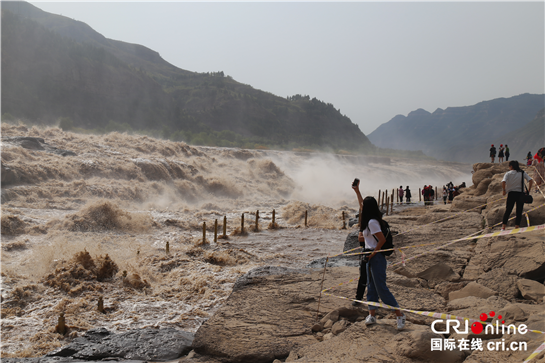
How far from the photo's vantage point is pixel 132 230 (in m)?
18.4

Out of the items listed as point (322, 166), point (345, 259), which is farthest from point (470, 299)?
point (322, 166)

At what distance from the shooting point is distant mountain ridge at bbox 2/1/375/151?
58.9m

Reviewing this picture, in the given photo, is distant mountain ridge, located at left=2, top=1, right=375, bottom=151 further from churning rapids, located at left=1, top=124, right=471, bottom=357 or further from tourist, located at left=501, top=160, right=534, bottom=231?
tourist, located at left=501, top=160, right=534, bottom=231

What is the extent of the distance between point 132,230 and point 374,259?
16.3m

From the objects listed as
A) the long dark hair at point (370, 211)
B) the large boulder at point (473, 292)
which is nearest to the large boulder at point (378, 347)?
the long dark hair at point (370, 211)

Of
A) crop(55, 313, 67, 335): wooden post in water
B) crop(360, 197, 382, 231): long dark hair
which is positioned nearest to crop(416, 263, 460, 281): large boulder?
crop(360, 197, 382, 231): long dark hair

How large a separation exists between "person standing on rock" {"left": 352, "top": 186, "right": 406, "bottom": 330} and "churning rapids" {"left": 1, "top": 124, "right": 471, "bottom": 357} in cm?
457

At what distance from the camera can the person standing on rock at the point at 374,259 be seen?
175 inches

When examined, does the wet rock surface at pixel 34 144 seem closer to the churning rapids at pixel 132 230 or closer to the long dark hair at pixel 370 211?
the churning rapids at pixel 132 230

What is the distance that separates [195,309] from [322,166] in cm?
4469

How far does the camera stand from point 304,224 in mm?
22625

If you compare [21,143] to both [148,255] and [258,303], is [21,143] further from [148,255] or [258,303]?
[258,303]

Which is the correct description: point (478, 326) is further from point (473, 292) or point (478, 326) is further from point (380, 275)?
point (473, 292)

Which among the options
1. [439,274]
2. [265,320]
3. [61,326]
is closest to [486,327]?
[265,320]
